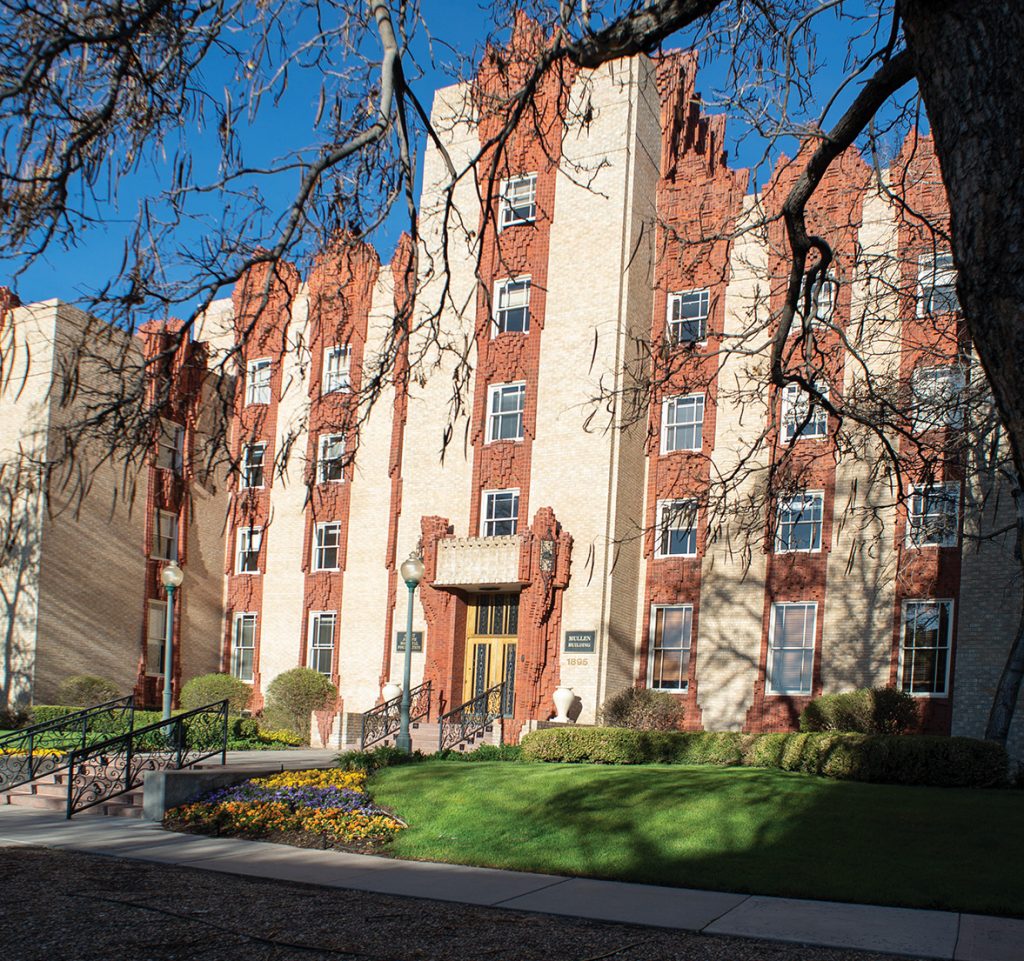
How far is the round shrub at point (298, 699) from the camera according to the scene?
3384cm

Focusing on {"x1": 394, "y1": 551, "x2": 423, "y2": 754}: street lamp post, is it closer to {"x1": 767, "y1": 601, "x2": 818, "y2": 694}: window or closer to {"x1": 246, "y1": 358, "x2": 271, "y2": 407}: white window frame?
{"x1": 246, "y1": 358, "x2": 271, "y2": 407}: white window frame

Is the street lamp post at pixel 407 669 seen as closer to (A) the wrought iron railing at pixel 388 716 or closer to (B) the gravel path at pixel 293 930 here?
(A) the wrought iron railing at pixel 388 716

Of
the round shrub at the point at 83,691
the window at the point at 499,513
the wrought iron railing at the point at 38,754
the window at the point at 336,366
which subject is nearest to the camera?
the window at the point at 336,366

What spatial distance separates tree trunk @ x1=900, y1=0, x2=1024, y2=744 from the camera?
14.6ft

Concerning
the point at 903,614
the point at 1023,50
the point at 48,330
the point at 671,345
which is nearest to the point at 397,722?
the point at 903,614

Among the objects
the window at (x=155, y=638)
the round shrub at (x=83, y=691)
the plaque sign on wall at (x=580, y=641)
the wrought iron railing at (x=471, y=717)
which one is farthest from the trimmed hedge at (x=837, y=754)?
the window at (x=155, y=638)

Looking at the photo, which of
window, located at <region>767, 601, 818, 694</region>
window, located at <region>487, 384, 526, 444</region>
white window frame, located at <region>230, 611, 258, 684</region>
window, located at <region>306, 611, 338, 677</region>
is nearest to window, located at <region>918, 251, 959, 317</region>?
window, located at <region>767, 601, 818, 694</region>

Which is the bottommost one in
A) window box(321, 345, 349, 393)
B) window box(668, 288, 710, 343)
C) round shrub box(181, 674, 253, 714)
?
round shrub box(181, 674, 253, 714)

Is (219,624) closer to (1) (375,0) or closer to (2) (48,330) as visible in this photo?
(2) (48,330)

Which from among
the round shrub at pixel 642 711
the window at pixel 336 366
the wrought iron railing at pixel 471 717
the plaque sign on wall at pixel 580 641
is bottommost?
the wrought iron railing at pixel 471 717

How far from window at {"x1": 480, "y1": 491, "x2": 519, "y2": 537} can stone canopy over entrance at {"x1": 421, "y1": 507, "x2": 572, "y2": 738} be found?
970 millimetres

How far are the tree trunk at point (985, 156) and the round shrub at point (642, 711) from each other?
946 inches

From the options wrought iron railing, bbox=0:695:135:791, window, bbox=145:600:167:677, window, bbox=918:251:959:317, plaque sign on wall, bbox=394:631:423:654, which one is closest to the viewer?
window, bbox=918:251:959:317

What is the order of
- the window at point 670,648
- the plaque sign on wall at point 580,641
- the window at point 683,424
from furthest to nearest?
the window at point 683,424, the window at point 670,648, the plaque sign on wall at point 580,641
